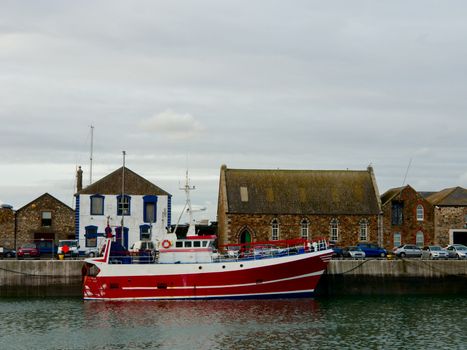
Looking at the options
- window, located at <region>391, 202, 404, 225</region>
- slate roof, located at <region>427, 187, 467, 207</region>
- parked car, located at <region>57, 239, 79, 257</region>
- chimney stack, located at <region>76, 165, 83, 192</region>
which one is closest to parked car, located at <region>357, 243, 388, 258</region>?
window, located at <region>391, 202, 404, 225</region>

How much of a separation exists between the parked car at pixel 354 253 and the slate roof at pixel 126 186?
52.1 ft

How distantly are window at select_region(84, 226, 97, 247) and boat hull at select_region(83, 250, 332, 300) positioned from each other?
13.0 metres

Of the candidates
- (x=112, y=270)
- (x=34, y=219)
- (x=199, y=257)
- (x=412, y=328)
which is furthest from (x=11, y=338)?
(x=34, y=219)

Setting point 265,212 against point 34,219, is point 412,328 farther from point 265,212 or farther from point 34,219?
point 34,219

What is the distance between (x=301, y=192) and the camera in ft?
220

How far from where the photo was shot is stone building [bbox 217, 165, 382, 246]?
65125 millimetres

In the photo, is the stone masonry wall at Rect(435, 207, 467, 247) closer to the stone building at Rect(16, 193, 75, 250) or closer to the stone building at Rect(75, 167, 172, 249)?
the stone building at Rect(75, 167, 172, 249)

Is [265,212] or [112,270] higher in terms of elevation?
[265,212]

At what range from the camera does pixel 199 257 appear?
48.5 metres

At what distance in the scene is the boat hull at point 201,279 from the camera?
156 ft

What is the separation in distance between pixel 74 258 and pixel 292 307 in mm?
18014

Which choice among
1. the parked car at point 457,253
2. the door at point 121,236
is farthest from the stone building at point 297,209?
the parked car at point 457,253

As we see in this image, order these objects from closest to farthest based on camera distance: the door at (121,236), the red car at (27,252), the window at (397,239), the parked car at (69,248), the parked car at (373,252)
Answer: the parked car at (69,248)
the red car at (27,252)
the parked car at (373,252)
the door at (121,236)
the window at (397,239)

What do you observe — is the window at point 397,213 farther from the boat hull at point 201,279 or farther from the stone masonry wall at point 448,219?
the boat hull at point 201,279
